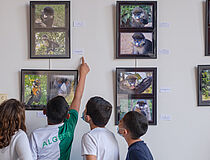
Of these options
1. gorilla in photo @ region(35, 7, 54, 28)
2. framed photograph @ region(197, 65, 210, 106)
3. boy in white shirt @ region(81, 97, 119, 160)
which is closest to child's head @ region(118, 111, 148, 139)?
boy in white shirt @ region(81, 97, 119, 160)

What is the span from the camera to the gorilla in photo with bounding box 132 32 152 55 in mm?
2289

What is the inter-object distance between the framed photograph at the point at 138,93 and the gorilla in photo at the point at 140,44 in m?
0.18

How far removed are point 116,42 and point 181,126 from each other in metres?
1.04

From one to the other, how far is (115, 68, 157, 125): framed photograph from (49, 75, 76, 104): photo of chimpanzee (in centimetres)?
45

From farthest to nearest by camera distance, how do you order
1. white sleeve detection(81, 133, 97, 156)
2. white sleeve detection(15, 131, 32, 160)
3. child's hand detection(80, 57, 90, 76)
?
child's hand detection(80, 57, 90, 76) → white sleeve detection(81, 133, 97, 156) → white sleeve detection(15, 131, 32, 160)

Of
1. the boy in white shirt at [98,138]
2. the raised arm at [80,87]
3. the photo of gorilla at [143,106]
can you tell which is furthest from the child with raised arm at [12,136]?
the photo of gorilla at [143,106]

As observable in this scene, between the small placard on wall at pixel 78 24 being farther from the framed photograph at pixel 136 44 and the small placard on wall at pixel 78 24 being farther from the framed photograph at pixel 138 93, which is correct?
the framed photograph at pixel 138 93

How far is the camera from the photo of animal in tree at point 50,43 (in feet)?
7.53

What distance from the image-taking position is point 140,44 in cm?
229

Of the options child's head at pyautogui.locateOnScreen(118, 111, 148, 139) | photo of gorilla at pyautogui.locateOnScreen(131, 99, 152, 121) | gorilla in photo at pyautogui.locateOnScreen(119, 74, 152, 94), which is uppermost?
gorilla in photo at pyautogui.locateOnScreen(119, 74, 152, 94)

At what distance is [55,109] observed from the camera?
187cm

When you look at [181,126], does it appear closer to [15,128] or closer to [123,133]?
[123,133]

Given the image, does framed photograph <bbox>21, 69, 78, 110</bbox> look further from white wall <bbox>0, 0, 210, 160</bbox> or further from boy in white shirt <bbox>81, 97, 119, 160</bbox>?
boy in white shirt <bbox>81, 97, 119, 160</bbox>

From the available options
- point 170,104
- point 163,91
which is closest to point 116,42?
point 163,91
